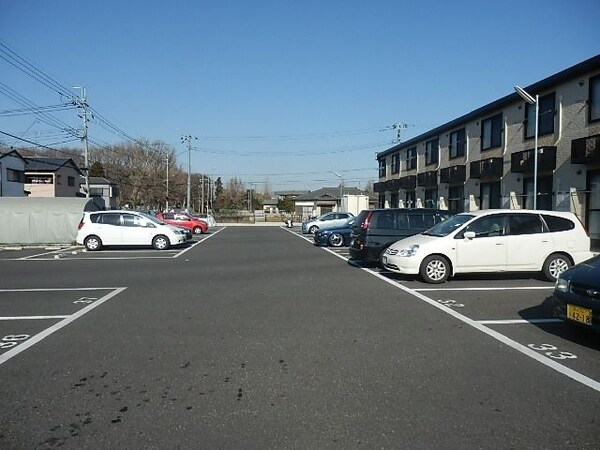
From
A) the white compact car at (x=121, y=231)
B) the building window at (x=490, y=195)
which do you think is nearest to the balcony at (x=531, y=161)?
the building window at (x=490, y=195)

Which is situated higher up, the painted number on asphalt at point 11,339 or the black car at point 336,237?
the black car at point 336,237

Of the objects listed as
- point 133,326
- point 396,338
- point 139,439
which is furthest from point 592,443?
point 133,326

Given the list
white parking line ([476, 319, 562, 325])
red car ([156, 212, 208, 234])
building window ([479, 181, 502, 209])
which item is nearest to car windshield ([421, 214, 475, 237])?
white parking line ([476, 319, 562, 325])

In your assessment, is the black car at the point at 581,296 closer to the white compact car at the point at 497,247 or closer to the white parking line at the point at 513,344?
the white parking line at the point at 513,344

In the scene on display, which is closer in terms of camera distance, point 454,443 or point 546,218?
point 454,443

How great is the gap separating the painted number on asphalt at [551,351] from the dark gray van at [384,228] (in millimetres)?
7376

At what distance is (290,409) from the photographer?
12.7 feet

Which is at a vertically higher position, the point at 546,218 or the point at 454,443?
the point at 546,218

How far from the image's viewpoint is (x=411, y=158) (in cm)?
3950

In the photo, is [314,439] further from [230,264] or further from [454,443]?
[230,264]

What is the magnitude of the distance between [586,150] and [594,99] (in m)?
2.34

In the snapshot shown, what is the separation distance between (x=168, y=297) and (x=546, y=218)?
8.51 meters

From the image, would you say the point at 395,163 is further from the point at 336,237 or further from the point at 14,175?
the point at 14,175

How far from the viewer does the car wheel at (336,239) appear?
21.2m
